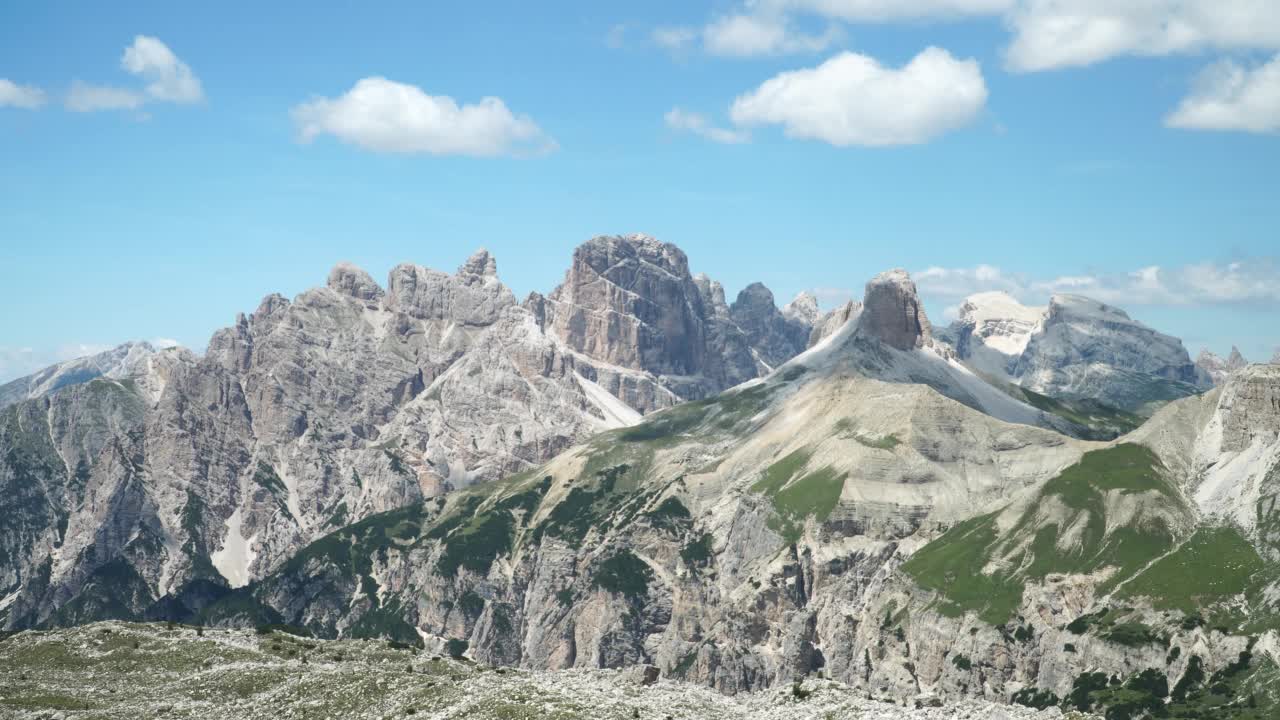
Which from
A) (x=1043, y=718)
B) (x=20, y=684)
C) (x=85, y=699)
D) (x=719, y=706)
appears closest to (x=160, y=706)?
(x=85, y=699)

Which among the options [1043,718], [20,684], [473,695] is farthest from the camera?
[20,684]

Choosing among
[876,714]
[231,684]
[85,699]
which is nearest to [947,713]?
[876,714]

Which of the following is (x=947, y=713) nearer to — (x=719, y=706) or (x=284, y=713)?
(x=719, y=706)

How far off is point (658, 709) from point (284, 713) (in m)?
47.2

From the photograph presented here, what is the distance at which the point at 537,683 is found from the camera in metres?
195

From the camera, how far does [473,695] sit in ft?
609

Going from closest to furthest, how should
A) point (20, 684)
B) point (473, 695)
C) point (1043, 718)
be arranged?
point (1043, 718) < point (473, 695) < point (20, 684)

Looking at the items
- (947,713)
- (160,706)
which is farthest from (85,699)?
→ (947,713)

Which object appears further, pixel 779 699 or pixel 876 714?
pixel 779 699

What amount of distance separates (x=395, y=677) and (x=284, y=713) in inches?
674

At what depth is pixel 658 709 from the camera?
587 feet

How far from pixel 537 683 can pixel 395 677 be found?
19630mm

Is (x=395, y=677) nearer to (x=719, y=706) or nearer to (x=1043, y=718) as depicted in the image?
(x=719, y=706)

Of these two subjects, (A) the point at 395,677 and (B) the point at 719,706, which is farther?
(A) the point at 395,677
